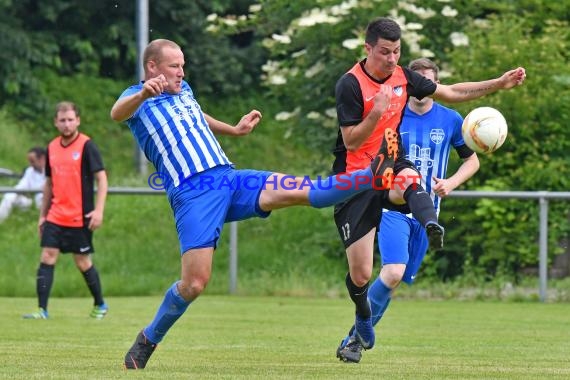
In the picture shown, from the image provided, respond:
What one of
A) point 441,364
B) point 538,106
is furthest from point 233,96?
point 441,364

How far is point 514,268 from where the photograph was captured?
51.3ft

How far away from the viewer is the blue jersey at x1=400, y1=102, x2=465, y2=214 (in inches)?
349

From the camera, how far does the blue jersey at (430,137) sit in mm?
8859

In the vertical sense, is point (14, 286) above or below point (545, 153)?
below

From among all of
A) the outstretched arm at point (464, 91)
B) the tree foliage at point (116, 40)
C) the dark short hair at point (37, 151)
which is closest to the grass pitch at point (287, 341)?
the outstretched arm at point (464, 91)

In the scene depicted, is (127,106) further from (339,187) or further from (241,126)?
(339,187)

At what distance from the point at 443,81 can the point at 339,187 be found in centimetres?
1041

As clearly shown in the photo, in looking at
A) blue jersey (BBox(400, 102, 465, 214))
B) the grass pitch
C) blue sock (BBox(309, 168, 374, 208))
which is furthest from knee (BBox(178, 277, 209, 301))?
blue jersey (BBox(400, 102, 465, 214))

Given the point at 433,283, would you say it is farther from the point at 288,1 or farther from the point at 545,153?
the point at 288,1

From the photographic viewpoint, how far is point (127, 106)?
718 cm

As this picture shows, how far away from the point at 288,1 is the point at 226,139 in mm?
7085

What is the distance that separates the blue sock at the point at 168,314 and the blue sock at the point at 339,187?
101 centimetres

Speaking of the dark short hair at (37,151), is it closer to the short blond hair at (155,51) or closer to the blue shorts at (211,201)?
the short blond hair at (155,51)

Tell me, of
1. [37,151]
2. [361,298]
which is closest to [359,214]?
[361,298]
